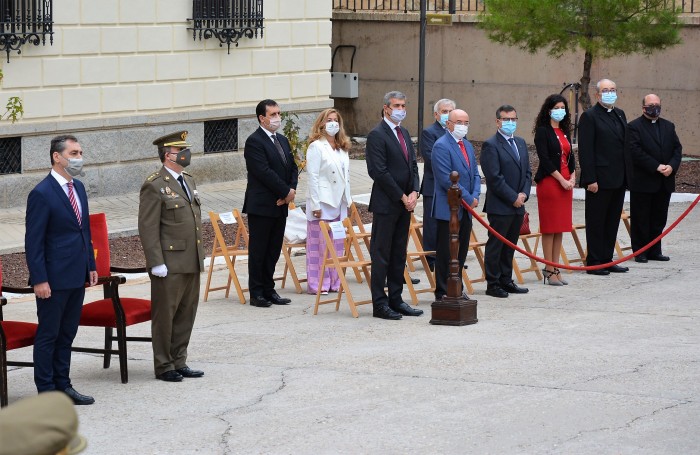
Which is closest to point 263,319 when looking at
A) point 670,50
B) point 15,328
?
point 15,328

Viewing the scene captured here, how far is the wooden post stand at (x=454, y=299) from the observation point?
36.4 ft

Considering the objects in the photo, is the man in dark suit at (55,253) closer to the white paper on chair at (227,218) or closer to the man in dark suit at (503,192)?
the white paper on chair at (227,218)

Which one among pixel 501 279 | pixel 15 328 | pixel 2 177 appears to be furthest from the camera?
pixel 2 177

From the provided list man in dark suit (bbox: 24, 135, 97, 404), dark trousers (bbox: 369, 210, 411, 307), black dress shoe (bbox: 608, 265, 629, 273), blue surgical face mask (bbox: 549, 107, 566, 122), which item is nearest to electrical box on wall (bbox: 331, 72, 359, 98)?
black dress shoe (bbox: 608, 265, 629, 273)

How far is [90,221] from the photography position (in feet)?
30.8

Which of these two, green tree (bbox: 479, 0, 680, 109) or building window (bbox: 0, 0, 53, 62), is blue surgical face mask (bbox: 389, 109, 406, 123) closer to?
building window (bbox: 0, 0, 53, 62)

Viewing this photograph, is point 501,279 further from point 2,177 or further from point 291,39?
point 291,39

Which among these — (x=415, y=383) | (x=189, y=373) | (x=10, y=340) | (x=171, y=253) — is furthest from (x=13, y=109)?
(x=415, y=383)

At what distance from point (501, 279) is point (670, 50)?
13219 millimetres

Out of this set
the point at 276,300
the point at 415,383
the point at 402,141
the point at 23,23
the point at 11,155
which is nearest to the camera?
the point at 415,383

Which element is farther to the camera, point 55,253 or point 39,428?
point 55,253

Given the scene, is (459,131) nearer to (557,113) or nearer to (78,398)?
(557,113)

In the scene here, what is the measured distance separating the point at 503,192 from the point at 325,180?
1654 millimetres

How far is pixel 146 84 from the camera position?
768 inches
